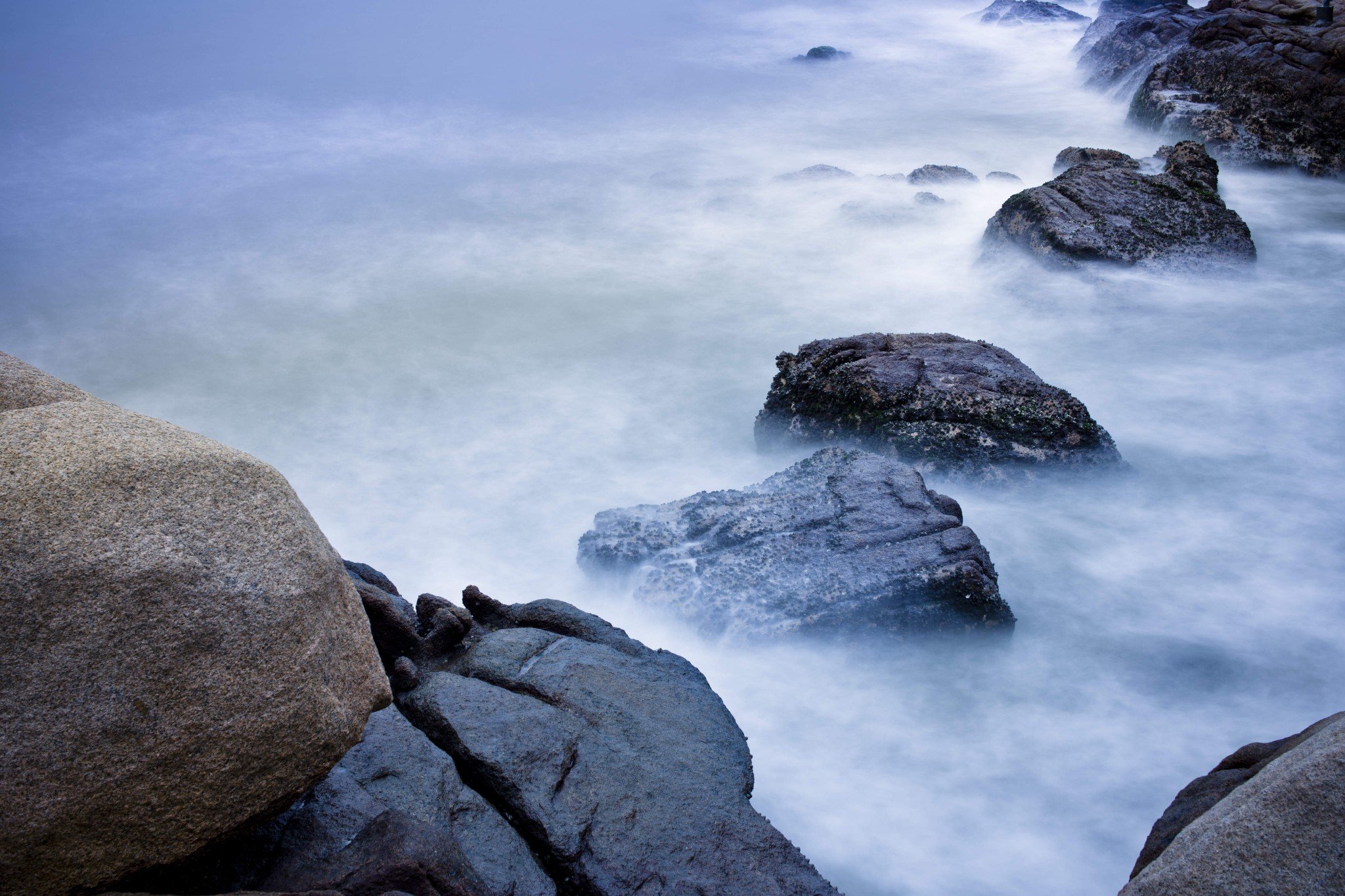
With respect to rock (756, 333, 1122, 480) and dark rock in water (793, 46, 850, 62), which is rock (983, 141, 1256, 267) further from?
dark rock in water (793, 46, 850, 62)

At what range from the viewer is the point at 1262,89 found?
1356cm

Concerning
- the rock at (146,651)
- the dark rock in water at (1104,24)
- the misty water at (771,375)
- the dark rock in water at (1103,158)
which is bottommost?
the misty water at (771,375)

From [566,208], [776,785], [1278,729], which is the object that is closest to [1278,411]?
[1278,729]

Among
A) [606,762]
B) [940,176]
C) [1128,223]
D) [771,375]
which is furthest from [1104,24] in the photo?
[606,762]

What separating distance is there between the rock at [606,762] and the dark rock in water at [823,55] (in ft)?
79.7

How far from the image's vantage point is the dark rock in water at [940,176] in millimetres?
14289

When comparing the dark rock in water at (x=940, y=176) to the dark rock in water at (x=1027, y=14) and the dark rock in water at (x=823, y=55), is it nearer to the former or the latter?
the dark rock in water at (x=823, y=55)

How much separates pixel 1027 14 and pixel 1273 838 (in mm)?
29972

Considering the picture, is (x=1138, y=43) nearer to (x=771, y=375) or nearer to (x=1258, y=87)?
(x=1258, y=87)

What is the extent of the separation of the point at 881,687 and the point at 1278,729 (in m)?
1.93

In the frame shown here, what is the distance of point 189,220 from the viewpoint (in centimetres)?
1546

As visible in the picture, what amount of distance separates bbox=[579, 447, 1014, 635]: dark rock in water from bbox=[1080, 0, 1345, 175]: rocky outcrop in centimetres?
1077

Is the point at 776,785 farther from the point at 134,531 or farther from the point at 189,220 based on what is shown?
the point at 189,220

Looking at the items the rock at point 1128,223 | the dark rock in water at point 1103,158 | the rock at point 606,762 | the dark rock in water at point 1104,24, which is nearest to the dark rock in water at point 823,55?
the dark rock in water at point 1104,24
